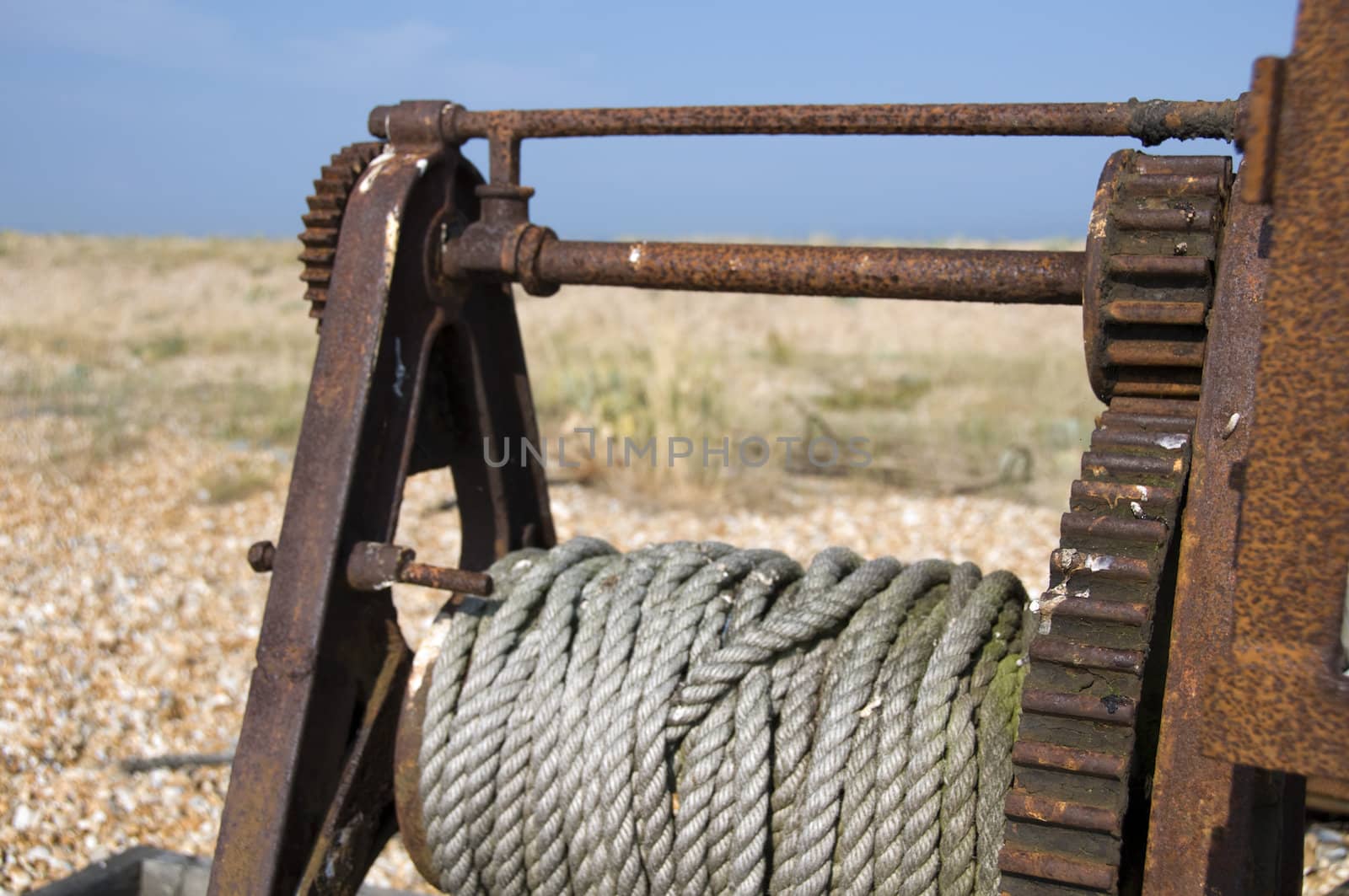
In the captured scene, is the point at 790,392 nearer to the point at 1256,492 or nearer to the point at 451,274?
the point at 451,274

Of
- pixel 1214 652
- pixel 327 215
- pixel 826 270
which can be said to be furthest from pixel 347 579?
pixel 1214 652

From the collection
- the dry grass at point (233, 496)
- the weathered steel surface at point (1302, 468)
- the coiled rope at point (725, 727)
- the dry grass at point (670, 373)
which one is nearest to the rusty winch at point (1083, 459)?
the weathered steel surface at point (1302, 468)

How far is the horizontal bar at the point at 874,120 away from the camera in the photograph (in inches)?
76.4

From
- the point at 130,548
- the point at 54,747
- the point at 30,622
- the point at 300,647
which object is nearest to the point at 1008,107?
the point at 300,647

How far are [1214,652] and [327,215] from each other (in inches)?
68.8

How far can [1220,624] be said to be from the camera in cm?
145

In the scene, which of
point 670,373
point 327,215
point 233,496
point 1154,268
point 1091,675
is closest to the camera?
point 1091,675

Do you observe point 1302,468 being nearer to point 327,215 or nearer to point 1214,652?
point 1214,652

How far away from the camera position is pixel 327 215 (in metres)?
2.32

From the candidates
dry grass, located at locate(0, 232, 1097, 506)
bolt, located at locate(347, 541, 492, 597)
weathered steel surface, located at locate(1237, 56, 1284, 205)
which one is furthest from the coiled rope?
dry grass, located at locate(0, 232, 1097, 506)

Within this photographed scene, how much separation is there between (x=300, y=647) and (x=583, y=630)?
50cm

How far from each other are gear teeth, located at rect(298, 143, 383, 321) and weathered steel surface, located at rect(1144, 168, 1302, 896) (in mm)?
1576

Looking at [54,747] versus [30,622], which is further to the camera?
[30,622]

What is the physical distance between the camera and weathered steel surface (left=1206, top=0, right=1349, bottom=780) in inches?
39.4
